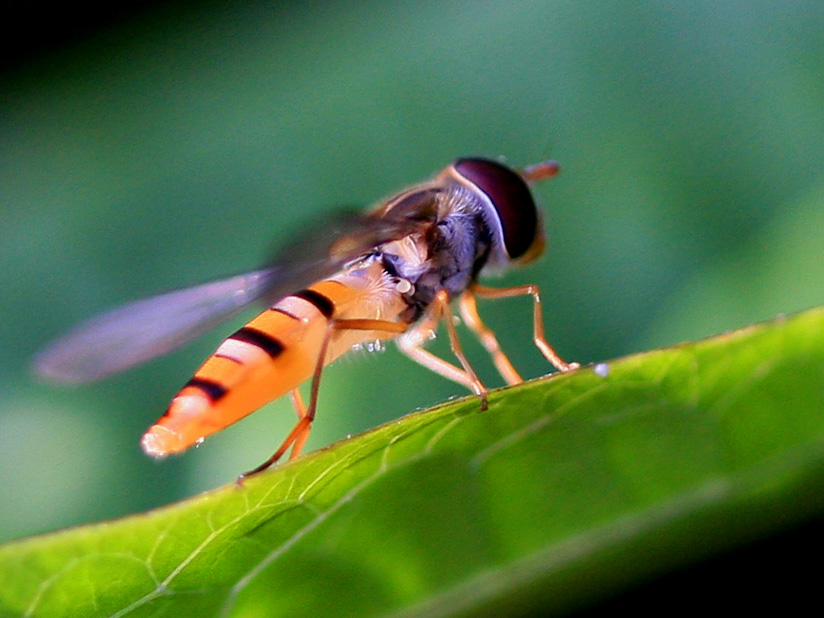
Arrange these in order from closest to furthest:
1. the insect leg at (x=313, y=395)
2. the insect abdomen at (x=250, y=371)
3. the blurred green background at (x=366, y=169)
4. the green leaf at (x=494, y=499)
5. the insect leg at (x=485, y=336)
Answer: the green leaf at (x=494, y=499) < the insect abdomen at (x=250, y=371) < the insect leg at (x=313, y=395) < the blurred green background at (x=366, y=169) < the insect leg at (x=485, y=336)

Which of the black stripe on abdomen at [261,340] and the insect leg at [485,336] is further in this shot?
the insect leg at [485,336]

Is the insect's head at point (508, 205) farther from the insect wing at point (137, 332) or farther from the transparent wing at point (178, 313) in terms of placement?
the insect wing at point (137, 332)

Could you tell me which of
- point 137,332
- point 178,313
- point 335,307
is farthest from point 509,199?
point 137,332

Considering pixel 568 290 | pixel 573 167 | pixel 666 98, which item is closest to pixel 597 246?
pixel 568 290

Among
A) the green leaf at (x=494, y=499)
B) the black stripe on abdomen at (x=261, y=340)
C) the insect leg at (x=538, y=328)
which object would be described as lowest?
the green leaf at (x=494, y=499)

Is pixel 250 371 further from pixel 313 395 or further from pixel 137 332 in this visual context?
pixel 137 332

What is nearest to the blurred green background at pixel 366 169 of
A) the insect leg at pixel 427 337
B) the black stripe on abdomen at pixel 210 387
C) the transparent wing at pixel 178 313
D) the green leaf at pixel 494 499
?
the insect leg at pixel 427 337

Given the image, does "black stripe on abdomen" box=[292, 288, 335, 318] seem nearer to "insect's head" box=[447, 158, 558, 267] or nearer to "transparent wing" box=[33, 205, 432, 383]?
"transparent wing" box=[33, 205, 432, 383]

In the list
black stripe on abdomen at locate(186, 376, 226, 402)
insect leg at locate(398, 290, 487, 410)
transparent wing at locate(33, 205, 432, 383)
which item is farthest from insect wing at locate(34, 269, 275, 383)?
insect leg at locate(398, 290, 487, 410)
